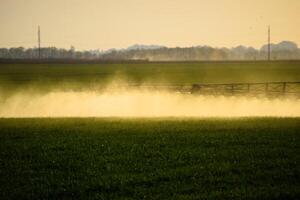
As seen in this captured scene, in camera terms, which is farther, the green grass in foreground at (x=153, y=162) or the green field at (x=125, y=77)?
the green field at (x=125, y=77)

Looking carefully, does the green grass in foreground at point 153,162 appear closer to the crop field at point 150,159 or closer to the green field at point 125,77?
the crop field at point 150,159

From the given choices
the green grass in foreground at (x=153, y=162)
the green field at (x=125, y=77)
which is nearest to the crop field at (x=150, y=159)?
the green grass in foreground at (x=153, y=162)

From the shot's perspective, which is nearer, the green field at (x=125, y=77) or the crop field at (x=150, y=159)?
the crop field at (x=150, y=159)

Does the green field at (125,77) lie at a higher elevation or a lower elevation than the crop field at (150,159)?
higher

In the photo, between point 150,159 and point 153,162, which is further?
point 150,159

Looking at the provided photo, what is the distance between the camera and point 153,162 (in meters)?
11.8

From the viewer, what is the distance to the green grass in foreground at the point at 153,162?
955cm

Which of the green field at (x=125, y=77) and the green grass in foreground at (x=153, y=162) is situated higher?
the green field at (x=125, y=77)

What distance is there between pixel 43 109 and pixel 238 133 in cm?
2148

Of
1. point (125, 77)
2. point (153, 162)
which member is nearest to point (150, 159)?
point (153, 162)

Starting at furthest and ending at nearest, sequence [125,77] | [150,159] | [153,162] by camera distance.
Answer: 1. [125,77]
2. [150,159]
3. [153,162]

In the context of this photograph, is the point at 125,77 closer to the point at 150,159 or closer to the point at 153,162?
the point at 150,159

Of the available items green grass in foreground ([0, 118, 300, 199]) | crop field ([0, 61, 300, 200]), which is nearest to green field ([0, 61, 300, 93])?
crop field ([0, 61, 300, 200])

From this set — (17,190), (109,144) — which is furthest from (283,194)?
(109,144)
